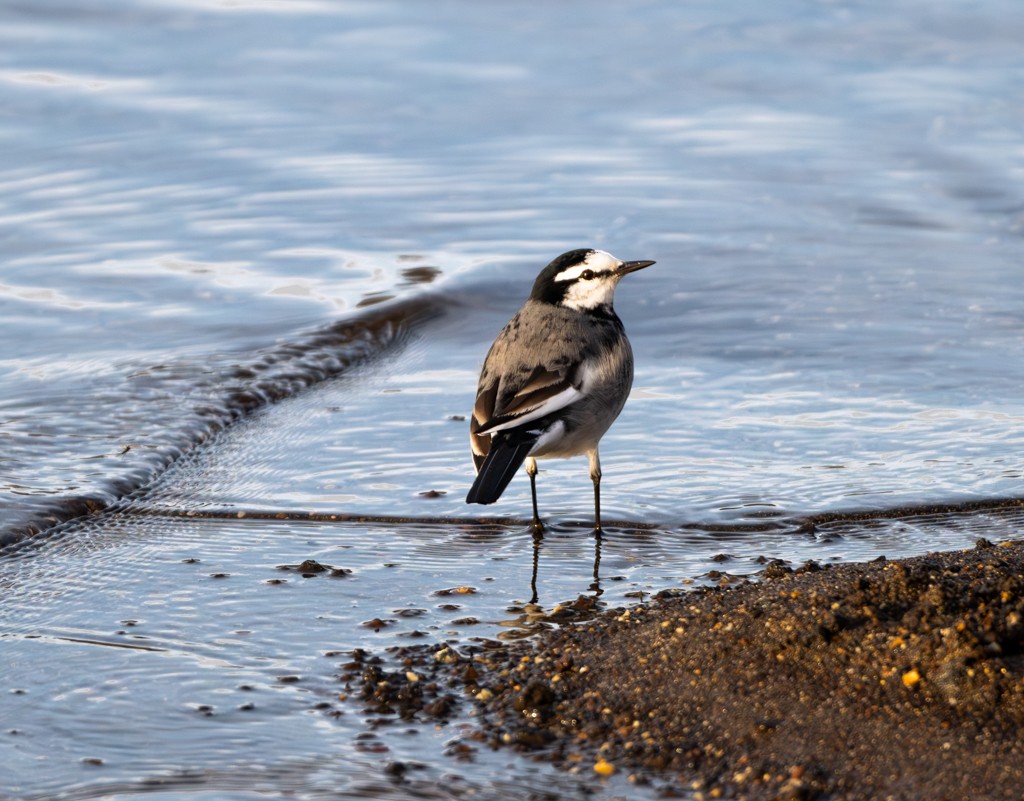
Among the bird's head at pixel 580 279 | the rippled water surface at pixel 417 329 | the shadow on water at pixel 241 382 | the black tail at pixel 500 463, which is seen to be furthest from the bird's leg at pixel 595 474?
the shadow on water at pixel 241 382

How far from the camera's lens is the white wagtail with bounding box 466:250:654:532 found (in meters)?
5.78

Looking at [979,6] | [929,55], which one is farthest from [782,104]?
[979,6]

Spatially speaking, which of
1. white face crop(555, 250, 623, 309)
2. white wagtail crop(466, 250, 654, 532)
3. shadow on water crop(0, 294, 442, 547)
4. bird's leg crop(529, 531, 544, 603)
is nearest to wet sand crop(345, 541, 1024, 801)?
bird's leg crop(529, 531, 544, 603)

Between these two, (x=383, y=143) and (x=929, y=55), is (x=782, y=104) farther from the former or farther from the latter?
(x=383, y=143)

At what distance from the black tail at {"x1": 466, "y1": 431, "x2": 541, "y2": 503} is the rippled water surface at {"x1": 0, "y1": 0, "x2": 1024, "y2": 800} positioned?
32 centimetres

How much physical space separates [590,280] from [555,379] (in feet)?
2.60

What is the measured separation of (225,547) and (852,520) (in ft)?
8.40

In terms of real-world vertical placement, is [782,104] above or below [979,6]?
below

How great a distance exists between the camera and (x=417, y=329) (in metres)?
9.48

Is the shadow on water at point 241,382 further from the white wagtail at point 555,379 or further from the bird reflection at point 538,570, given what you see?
the bird reflection at point 538,570

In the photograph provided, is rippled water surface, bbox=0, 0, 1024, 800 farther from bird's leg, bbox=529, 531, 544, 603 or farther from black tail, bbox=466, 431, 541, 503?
black tail, bbox=466, 431, 541, 503

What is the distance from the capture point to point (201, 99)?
49.4 ft

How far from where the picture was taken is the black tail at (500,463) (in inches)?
216

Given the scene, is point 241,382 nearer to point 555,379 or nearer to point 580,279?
point 580,279
